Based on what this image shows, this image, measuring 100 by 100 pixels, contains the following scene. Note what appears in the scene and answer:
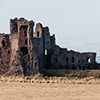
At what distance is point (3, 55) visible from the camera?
194ft

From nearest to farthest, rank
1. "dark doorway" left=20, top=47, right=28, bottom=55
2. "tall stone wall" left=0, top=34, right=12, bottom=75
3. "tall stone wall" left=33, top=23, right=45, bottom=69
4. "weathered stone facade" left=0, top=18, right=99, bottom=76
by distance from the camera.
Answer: "weathered stone facade" left=0, top=18, right=99, bottom=76
"dark doorway" left=20, top=47, right=28, bottom=55
"tall stone wall" left=33, top=23, right=45, bottom=69
"tall stone wall" left=0, top=34, right=12, bottom=75

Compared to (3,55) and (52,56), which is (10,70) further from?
(52,56)

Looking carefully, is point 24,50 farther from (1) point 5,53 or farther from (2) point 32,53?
(1) point 5,53

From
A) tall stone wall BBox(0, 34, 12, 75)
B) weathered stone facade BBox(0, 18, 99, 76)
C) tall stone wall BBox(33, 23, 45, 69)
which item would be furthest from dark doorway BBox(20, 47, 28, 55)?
tall stone wall BBox(0, 34, 12, 75)

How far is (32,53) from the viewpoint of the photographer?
180 ft

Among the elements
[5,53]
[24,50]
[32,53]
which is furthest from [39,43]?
[5,53]

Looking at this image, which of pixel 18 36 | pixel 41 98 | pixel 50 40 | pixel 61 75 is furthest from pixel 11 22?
pixel 41 98

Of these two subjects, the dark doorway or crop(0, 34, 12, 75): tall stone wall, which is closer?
the dark doorway

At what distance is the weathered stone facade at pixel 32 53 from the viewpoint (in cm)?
5409

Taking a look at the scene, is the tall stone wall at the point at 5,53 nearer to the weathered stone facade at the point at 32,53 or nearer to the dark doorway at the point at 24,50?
A: the weathered stone facade at the point at 32,53

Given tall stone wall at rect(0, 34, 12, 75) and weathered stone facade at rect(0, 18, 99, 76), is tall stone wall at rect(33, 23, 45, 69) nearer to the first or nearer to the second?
weathered stone facade at rect(0, 18, 99, 76)

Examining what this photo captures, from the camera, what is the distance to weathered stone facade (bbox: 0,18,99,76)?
54.1 m

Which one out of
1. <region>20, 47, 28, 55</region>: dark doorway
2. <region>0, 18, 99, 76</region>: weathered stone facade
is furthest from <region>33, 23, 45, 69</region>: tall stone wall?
<region>20, 47, 28, 55</region>: dark doorway

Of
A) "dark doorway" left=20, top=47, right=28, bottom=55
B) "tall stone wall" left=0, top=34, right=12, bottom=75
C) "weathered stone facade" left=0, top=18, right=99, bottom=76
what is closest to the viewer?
"weathered stone facade" left=0, top=18, right=99, bottom=76
